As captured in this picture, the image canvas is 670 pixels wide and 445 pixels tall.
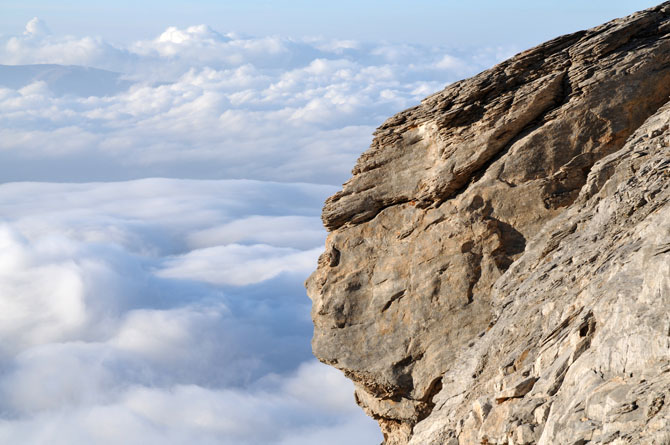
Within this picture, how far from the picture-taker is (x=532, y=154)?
27.7 meters

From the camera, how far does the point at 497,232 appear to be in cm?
2772

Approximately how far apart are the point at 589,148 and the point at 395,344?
34.2 feet

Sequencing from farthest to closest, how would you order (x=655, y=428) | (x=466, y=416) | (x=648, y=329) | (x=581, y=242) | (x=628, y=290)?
(x=581, y=242) → (x=466, y=416) → (x=628, y=290) → (x=648, y=329) → (x=655, y=428)

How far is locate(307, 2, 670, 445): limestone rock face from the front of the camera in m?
18.1

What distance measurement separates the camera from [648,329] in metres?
13.5

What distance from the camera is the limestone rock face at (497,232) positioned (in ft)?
59.5

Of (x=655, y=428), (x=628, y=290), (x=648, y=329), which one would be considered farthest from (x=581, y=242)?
(x=655, y=428)

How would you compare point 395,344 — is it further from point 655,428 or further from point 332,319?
point 655,428

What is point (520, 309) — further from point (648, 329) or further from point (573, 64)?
point (573, 64)

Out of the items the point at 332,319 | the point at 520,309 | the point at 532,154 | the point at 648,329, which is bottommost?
the point at 648,329

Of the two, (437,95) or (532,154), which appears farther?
(437,95)

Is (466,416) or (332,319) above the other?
(332,319)

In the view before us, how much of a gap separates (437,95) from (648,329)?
19.1 metres

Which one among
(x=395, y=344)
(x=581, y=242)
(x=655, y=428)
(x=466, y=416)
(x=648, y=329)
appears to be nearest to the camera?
(x=655, y=428)
